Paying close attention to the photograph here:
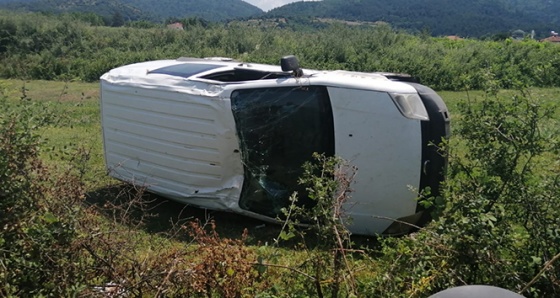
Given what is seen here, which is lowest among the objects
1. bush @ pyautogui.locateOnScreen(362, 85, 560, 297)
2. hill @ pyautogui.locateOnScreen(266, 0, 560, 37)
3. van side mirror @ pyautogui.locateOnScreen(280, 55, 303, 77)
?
hill @ pyautogui.locateOnScreen(266, 0, 560, 37)

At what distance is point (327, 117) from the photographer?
198 inches

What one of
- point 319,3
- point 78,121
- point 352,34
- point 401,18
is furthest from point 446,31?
point 78,121

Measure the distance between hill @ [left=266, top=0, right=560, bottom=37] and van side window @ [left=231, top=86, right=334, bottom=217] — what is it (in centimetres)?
12777

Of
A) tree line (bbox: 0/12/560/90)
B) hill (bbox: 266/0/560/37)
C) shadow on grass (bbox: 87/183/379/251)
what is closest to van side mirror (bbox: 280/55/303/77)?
shadow on grass (bbox: 87/183/379/251)

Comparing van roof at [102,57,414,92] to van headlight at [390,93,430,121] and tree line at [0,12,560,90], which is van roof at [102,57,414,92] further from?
tree line at [0,12,560,90]

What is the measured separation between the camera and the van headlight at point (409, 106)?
4844mm

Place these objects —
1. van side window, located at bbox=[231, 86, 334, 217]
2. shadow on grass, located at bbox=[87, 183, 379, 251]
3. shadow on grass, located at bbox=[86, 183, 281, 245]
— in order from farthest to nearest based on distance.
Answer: shadow on grass, located at bbox=[86, 183, 281, 245], shadow on grass, located at bbox=[87, 183, 379, 251], van side window, located at bbox=[231, 86, 334, 217]

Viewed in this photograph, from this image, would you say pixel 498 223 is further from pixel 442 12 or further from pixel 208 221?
pixel 442 12

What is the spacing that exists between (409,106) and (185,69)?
2.57m

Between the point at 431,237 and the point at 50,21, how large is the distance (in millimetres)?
34289

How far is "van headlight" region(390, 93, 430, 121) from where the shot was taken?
4.84 meters

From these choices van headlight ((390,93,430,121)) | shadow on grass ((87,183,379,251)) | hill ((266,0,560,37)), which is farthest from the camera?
hill ((266,0,560,37))

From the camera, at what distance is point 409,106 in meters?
4.88

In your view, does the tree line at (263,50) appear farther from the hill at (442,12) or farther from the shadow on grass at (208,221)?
the hill at (442,12)
